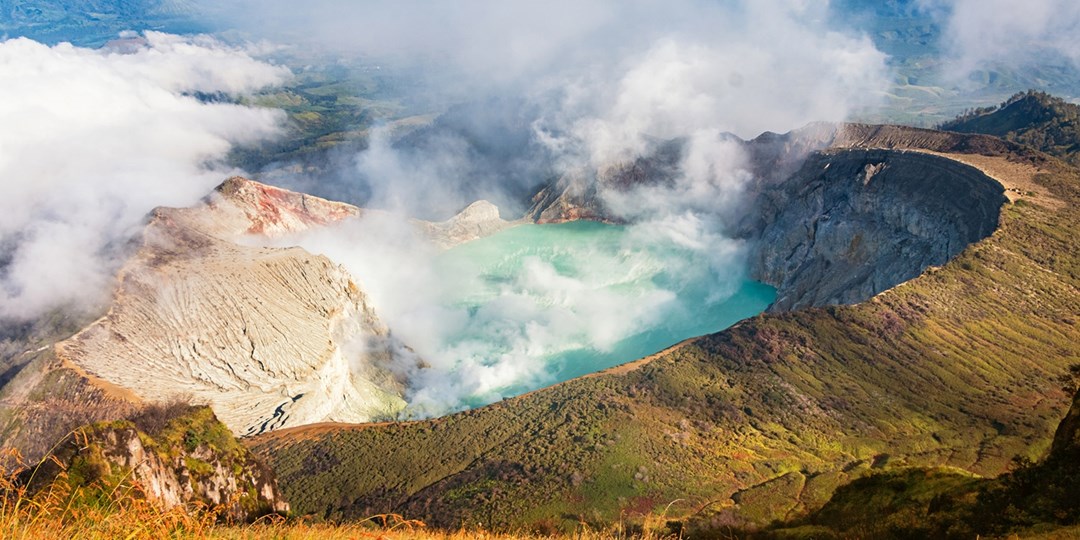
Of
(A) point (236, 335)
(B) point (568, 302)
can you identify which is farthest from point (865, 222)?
(A) point (236, 335)

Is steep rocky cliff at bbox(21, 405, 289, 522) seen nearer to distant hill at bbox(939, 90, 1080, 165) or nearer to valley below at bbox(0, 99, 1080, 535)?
valley below at bbox(0, 99, 1080, 535)

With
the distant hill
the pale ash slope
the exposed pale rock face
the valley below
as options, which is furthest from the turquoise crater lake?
the distant hill

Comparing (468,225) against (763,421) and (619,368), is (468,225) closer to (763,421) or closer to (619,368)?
(619,368)

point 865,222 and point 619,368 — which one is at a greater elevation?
point 865,222

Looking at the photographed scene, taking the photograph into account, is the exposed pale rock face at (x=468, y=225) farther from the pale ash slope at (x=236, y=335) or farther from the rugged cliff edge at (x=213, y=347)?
the pale ash slope at (x=236, y=335)

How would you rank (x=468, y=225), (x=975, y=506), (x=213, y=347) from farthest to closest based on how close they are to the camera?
(x=468, y=225)
(x=213, y=347)
(x=975, y=506)

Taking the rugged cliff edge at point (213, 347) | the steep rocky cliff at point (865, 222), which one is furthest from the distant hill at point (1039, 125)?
the rugged cliff edge at point (213, 347)
